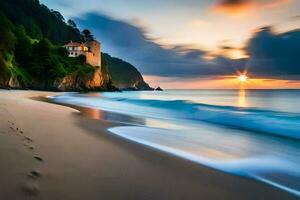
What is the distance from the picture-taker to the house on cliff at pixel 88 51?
84062 mm

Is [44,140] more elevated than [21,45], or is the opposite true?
[21,45]

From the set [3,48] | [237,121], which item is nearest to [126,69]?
[3,48]

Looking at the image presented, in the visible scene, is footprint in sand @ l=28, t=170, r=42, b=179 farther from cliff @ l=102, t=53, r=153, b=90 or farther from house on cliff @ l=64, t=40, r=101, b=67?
cliff @ l=102, t=53, r=153, b=90

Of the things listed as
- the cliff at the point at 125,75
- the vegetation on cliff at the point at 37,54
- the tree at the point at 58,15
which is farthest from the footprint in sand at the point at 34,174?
the cliff at the point at 125,75

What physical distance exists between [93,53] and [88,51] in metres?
1.50

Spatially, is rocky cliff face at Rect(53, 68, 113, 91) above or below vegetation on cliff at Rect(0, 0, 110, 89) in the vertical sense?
below

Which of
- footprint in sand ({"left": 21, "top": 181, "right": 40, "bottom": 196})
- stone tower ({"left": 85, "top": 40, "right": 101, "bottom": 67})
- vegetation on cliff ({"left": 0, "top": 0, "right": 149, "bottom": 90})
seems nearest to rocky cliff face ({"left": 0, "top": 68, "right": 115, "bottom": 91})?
vegetation on cliff ({"left": 0, "top": 0, "right": 149, "bottom": 90})

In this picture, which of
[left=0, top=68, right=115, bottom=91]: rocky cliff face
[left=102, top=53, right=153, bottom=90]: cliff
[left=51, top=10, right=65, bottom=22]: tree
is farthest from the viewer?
[left=102, top=53, right=153, bottom=90]: cliff

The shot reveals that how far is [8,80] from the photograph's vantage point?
45156 mm

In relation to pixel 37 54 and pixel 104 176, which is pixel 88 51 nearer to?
pixel 37 54

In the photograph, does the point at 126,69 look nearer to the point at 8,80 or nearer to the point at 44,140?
the point at 8,80

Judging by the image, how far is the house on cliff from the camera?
8406 centimetres

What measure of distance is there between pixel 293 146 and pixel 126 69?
180 metres

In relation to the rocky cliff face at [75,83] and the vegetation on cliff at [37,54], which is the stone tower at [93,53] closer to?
the vegetation on cliff at [37,54]
